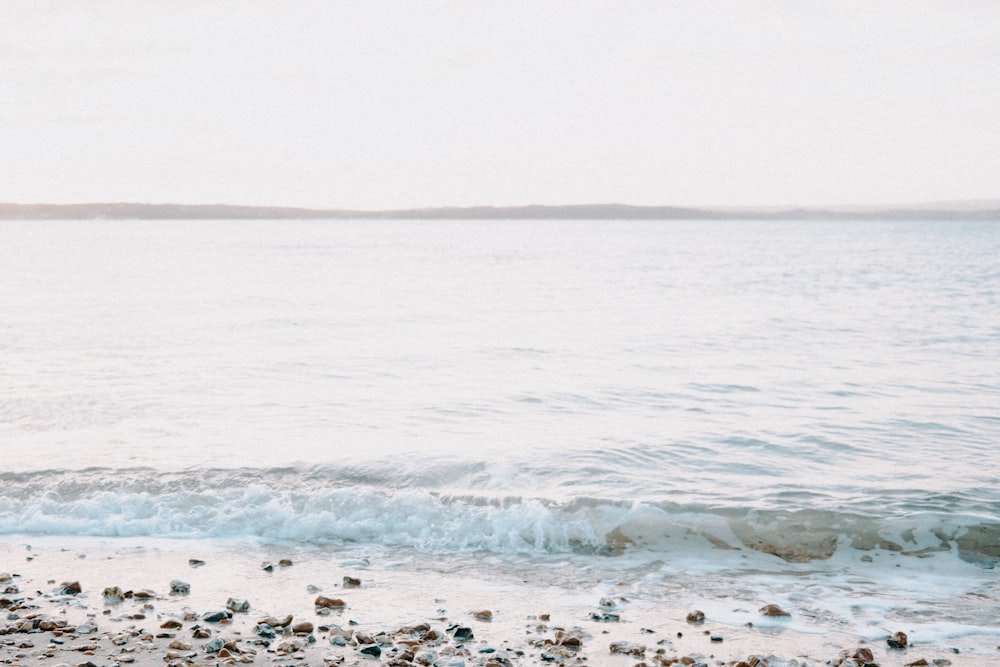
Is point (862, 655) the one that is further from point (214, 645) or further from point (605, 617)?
point (214, 645)

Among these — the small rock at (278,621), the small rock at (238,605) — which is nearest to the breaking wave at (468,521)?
the small rock at (238,605)

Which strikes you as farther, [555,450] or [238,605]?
[555,450]

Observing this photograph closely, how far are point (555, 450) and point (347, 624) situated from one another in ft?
19.8

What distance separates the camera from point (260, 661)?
5.82 metres

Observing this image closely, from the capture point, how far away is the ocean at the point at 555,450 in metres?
8.36

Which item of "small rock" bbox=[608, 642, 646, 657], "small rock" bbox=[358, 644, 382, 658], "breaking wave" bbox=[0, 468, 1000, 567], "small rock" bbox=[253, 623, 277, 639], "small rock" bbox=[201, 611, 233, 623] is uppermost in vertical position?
"small rock" bbox=[608, 642, 646, 657]

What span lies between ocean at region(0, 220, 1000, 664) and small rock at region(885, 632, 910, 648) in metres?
0.27

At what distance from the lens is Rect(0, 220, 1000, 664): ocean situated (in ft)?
27.4

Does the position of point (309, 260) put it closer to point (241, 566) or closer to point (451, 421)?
point (451, 421)

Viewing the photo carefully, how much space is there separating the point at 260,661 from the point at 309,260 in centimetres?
6100

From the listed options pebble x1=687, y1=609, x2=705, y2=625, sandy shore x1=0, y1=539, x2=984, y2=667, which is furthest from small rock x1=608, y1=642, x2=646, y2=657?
pebble x1=687, y1=609, x2=705, y2=625

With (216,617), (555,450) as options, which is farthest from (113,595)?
(555,450)

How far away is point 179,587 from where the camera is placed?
7.24 meters

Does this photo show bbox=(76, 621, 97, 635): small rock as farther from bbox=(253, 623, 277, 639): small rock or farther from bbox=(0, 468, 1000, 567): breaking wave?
bbox=(0, 468, 1000, 567): breaking wave
